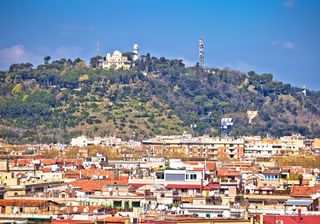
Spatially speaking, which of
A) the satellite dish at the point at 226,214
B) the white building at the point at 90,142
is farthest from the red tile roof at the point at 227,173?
the white building at the point at 90,142

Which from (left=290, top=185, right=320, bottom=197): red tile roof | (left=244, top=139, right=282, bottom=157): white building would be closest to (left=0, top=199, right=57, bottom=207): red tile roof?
(left=290, top=185, right=320, bottom=197): red tile roof

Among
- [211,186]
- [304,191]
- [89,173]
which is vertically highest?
[89,173]

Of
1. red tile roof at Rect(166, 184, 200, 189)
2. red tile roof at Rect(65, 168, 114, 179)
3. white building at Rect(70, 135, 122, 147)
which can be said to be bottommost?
red tile roof at Rect(166, 184, 200, 189)

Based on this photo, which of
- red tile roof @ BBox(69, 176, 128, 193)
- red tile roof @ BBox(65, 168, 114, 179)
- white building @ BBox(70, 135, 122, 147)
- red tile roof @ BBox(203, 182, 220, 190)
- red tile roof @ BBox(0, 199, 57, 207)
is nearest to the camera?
red tile roof @ BBox(0, 199, 57, 207)

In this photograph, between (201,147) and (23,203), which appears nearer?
(23,203)

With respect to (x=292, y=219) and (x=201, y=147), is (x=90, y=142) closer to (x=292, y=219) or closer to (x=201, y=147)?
(x=201, y=147)

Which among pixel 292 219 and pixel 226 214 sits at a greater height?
pixel 226 214

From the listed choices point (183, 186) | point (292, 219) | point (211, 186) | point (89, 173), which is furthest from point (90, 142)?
point (292, 219)

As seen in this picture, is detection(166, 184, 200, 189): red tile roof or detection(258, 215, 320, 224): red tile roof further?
detection(166, 184, 200, 189): red tile roof

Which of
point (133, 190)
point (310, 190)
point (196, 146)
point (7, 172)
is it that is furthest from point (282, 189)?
point (196, 146)

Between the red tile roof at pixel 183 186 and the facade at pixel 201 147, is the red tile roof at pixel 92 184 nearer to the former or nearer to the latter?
the red tile roof at pixel 183 186

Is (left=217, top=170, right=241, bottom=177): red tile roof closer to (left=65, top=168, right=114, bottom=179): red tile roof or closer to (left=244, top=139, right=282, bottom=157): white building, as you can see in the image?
(left=65, top=168, right=114, bottom=179): red tile roof

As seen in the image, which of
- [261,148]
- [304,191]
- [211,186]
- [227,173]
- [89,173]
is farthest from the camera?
[261,148]

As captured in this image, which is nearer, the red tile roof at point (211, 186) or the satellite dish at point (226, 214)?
the satellite dish at point (226, 214)
